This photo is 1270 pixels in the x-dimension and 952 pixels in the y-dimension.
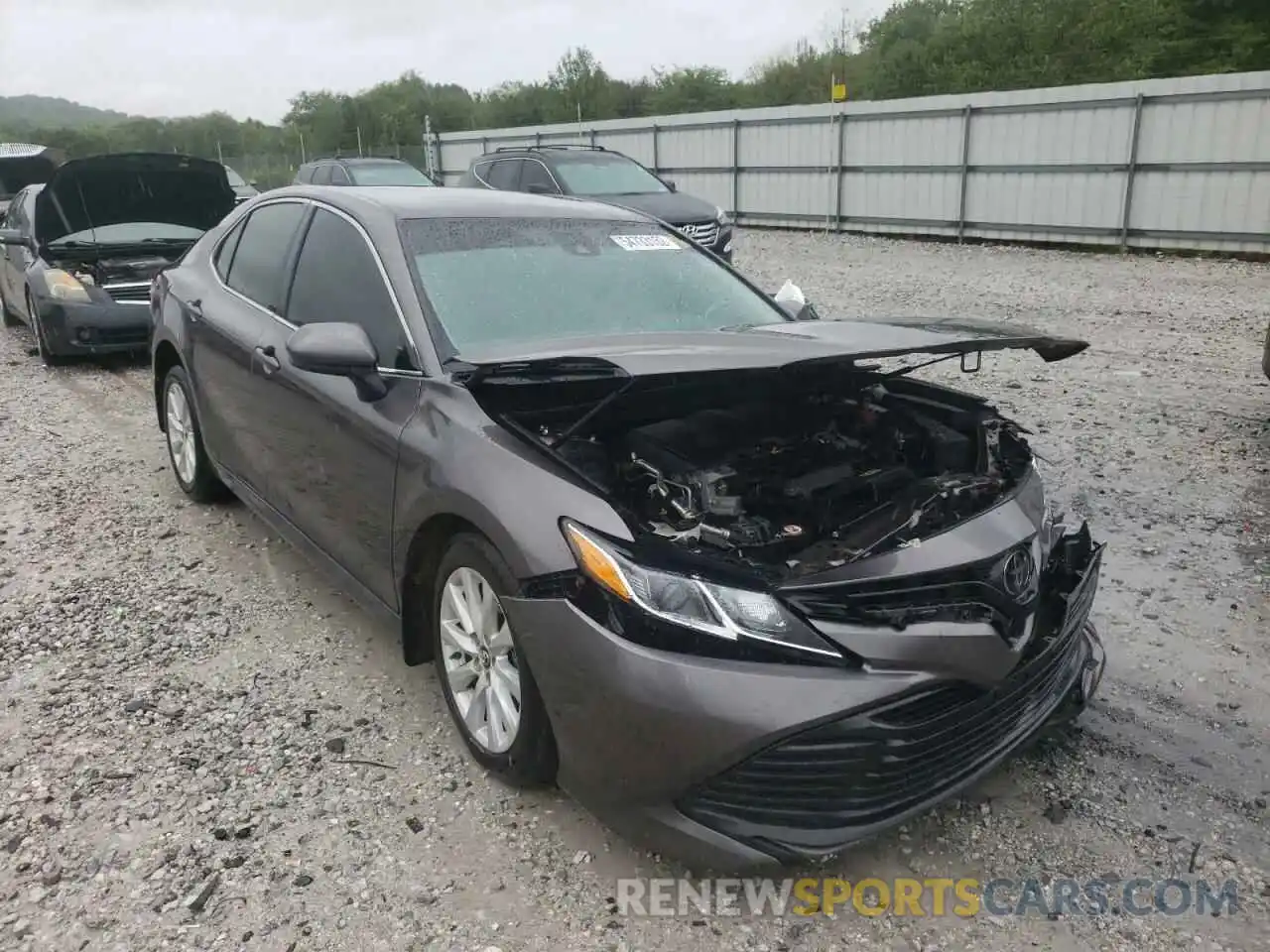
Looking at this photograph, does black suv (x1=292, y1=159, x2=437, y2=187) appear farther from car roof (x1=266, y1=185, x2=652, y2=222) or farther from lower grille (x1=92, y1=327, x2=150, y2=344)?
car roof (x1=266, y1=185, x2=652, y2=222)

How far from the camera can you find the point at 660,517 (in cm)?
280

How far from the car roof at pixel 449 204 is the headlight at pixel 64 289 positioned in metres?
4.97

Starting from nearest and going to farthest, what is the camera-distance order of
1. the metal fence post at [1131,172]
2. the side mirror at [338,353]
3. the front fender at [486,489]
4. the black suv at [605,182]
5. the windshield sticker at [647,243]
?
1. the front fender at [486,489]
2. the side mirror at [338,353]
3. the windshield sticker at [647,243]
4. the black suv at [605,182]
5. the metal fence post at [1131,172]

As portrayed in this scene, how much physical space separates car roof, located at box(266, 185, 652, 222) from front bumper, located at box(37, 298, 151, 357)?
481 cm

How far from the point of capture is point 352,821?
278 centimetres

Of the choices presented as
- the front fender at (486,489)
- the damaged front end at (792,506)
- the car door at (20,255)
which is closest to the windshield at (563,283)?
the front fender at (486,489)

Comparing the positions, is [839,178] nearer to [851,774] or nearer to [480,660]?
[480,660]

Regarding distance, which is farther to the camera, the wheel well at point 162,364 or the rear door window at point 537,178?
the rear door window at point 537,178

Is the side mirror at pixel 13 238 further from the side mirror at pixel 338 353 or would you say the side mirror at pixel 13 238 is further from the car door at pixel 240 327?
the side mirror at pixel 338 353

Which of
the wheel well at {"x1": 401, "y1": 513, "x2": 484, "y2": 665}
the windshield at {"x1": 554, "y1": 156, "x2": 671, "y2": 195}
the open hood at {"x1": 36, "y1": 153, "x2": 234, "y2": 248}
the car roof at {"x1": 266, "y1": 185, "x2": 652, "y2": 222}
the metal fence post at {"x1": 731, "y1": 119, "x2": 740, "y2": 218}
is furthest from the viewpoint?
the metal fence post at {"x1": 731, "y1": 119, "x2": 740, "y2": 218}

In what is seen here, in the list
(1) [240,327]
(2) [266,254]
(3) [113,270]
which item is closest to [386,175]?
(3) [113,270]

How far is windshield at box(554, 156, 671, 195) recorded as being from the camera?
1339cm

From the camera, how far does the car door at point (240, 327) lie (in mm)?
4113

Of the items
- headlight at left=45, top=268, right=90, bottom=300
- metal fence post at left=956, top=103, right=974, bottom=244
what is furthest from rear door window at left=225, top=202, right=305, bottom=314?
metal fence post at left=956, top=103, right=974, bottom=244
